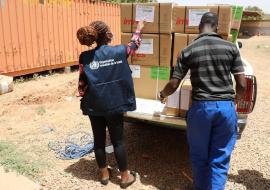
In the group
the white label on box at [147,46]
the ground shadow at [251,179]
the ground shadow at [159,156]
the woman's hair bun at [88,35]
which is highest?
the woman's hair bun at [88,35]

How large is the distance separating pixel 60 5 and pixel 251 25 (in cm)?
2681

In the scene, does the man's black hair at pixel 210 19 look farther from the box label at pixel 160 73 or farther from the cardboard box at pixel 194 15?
the box label at pixel 160 73

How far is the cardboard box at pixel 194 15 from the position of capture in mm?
3926

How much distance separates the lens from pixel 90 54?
358 centimetres

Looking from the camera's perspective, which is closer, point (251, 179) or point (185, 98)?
point (185, 98)

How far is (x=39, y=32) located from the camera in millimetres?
10336

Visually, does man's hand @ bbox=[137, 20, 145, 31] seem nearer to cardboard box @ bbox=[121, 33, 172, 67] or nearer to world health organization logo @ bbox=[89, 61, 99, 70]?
cardboard box @ bbox=[121, 33, 172, 67]

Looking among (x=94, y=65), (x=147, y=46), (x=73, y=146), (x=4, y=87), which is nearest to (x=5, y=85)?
(x=4, y=87)

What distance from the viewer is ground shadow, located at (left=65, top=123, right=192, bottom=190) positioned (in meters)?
4.11

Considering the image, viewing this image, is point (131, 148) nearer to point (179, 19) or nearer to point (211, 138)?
point (211, 138)

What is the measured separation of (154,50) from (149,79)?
414 mm

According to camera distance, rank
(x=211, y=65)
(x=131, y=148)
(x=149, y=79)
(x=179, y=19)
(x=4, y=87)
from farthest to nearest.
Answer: (x=4, y=87)
(x=131, y=148)
(x=149, y=79)
(x=179, y=19)
(x=211, y=65)

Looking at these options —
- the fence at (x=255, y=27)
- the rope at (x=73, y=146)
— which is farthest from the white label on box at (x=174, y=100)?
the fence at (x=255, y=27)

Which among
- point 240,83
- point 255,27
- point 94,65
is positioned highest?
point 94,65
